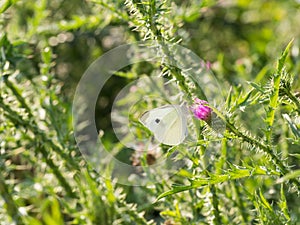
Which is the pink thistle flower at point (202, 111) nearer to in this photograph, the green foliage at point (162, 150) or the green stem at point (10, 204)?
the green foliage at point (162, 150)

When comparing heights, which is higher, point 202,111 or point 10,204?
point 202,111

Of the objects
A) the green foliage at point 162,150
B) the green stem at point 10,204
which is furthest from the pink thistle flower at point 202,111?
the green stem at point 10,204

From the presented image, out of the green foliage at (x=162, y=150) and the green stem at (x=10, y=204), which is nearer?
the green foliage at (x=162, y=150)

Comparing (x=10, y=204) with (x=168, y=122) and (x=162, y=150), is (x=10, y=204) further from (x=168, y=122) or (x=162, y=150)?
(x=168, y=122)

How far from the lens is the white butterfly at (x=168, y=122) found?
1031 mm

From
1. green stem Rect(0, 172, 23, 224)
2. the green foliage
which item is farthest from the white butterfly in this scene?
green stem Rect(0, 172, 23, 224)

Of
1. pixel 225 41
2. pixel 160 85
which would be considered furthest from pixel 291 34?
pixel 160 85

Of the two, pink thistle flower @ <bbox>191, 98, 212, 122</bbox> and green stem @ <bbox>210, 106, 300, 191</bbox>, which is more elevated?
pink thistle flower @ <bbox>191, 98, 212, 122</bbox>

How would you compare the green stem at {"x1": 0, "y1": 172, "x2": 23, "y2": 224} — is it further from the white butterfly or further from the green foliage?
the white butterfly

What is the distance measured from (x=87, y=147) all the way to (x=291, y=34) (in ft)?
3.30

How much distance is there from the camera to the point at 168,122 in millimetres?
1053

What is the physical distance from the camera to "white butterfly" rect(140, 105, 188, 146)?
1.03 meters

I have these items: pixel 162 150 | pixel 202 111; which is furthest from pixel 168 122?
pixel 162 150

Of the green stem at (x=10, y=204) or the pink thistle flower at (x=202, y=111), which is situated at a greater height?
the pink thistle flower at (x=202, y=111)
